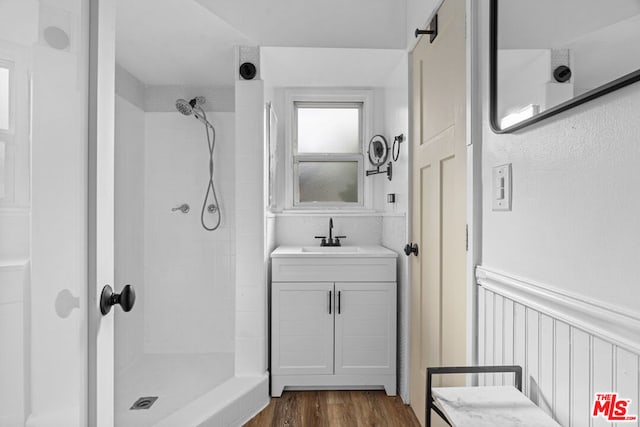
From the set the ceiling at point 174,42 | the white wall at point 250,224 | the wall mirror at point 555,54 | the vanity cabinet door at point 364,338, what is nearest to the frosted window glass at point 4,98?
the wall mirror at point 555,54

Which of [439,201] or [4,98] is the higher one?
[4,98]

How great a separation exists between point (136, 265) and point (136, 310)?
0.34 metres

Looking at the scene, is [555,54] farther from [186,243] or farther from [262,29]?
[186,243]

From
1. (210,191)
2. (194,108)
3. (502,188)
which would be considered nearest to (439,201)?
(502,188)

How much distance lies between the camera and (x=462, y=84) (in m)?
1.49

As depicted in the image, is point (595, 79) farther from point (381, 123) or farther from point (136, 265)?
point (136, 265)

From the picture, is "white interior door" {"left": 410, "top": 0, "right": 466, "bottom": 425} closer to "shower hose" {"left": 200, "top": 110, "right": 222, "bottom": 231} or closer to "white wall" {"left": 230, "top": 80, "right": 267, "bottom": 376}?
"white wall" {"left": 230, "top": 80, "right": 267, "bottom": 376}

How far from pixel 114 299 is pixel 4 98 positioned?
1.56 feet

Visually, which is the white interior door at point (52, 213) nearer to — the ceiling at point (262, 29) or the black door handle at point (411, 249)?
the ceiling at point (262, 29)

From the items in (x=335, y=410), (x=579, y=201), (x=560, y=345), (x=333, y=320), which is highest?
(x=579, y=201)

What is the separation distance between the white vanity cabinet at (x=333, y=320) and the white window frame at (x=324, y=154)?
2.56 feet

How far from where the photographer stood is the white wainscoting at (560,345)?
0.71m

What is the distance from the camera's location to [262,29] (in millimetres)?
2230

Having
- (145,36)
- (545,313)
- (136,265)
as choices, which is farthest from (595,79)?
(136,265)
